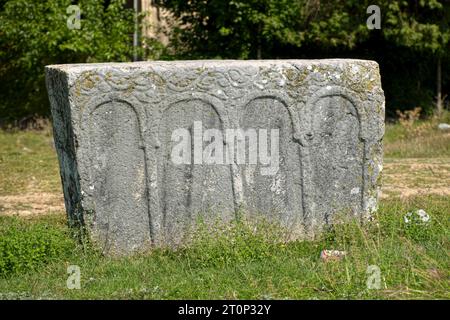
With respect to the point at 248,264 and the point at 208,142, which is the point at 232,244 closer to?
the point at 248,264

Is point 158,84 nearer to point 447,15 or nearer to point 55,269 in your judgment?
point 55,269

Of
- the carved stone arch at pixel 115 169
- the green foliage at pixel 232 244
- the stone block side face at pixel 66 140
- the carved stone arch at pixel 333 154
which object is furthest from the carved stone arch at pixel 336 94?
the stone block side face at pixel 66 140

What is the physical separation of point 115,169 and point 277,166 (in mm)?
1441

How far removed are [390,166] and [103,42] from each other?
6527 millimetres

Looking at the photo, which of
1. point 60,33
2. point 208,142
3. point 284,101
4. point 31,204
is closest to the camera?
point 208,142

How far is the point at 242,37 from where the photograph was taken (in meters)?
17.2

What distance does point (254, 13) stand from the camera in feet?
55.2

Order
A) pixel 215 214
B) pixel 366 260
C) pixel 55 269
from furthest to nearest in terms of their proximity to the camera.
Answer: pixel 215 214, pixel 55 269, pixel 366 260

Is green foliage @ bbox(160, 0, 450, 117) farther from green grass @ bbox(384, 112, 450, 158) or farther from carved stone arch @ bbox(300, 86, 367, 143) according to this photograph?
carved stone arch @ bbox(300, 86, 367, 143)

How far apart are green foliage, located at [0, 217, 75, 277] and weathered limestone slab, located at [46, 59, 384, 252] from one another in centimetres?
28

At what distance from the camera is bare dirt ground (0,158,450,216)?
10234mm

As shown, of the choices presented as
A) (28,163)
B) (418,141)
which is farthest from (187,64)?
(418,141)
